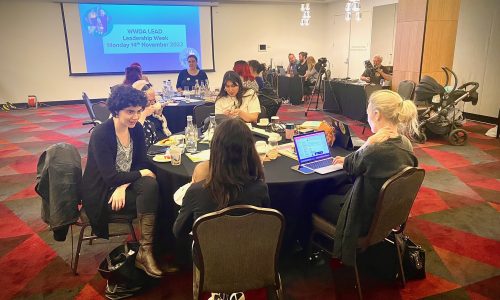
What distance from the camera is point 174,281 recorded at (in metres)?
2.46

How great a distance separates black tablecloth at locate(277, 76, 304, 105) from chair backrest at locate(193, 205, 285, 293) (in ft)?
25.6

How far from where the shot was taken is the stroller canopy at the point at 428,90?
569cm

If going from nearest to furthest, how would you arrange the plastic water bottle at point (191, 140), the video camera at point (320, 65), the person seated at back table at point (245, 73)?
the plastic water bottle at point (191, 140) < the person seated at back table at point (245, 73) < the video camera at point (320, 65)

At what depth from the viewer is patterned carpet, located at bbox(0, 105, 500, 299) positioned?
2.38 m

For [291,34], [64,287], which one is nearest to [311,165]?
[64,287]

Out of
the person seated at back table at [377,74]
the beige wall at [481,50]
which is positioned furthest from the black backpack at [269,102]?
the beige wall at [481,50]

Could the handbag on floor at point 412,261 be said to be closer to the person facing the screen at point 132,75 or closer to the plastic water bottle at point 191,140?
the plastic water bottle at point 191,140

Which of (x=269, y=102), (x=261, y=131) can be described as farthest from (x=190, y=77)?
(x=261, y=131)

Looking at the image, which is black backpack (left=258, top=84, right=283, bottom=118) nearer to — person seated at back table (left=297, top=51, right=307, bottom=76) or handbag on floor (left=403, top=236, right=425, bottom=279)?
handbag on floor (left=403, top=236, right=425, bottom=279)

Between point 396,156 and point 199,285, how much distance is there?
3.96 ft

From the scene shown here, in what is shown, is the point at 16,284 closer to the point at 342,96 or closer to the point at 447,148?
the point at 447,148

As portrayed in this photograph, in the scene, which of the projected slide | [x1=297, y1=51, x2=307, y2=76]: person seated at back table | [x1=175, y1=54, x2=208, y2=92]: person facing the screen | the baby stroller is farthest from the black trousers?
the projected slide

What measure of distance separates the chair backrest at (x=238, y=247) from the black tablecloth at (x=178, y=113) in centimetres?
354

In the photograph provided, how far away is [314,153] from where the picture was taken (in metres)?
2.54
